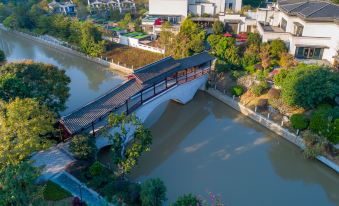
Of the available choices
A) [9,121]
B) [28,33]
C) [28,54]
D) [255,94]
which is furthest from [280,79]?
[28,33]

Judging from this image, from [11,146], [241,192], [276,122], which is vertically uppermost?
[11,146]

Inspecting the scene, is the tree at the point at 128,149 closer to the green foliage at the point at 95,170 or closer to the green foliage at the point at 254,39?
the green foliage at the point at 95,170

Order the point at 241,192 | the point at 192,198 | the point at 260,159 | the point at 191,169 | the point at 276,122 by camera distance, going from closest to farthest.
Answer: the point at 192,198, the point at 241,192, the point at 191,169, the point at 260,159, the point at 276,122

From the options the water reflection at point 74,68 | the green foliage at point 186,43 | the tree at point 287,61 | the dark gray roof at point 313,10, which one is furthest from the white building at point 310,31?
the water reflection at point 74,68

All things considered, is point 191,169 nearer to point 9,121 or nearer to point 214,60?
point 9,121

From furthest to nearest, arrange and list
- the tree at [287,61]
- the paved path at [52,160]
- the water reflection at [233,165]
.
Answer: the tree at [287,61], the water reflection at [233,165], the paved path at [52,160]

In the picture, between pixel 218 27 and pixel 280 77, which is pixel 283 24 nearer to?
pixel 218 27

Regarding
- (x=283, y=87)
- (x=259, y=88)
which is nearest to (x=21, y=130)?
(x=283, y=87)
